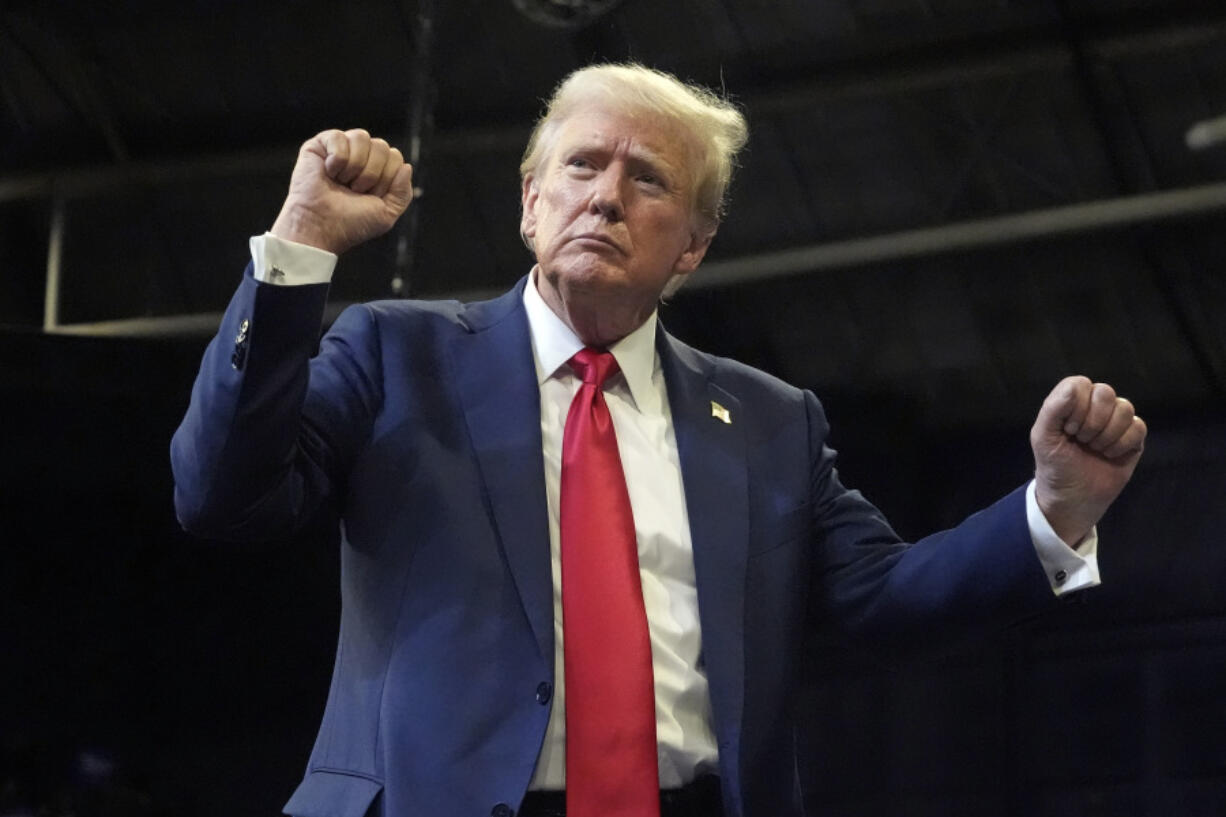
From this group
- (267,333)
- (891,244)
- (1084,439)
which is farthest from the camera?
(891,244)

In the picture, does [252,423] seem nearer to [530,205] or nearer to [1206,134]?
[530,205]

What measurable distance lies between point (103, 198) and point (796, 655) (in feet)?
18.9

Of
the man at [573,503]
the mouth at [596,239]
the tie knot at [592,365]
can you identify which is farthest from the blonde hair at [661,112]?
the tie knot at [592,365]

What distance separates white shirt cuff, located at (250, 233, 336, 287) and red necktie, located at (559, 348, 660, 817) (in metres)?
0.32

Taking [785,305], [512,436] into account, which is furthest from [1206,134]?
[512,436]

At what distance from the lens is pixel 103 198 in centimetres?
686

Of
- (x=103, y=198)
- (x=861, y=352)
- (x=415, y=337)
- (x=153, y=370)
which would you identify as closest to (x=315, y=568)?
(x=153, y=370)

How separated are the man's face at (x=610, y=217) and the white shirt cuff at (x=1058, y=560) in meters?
0.48

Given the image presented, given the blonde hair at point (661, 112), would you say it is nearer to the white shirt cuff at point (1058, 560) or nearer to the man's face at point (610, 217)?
the man's face at point (610, 217)

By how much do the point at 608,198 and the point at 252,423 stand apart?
54cm

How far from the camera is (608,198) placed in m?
1.79

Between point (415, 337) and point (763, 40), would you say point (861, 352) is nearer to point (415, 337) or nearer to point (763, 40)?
point (763, 40)

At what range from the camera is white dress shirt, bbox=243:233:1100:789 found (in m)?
1.51

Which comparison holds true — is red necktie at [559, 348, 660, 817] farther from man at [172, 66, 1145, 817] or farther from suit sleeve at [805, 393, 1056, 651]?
→ suit sleeve at [805, 393, 1056, 651]
